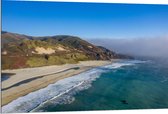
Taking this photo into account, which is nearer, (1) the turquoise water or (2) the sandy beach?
(2) the sandy beach

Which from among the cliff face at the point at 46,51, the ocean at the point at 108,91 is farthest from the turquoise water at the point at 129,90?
the cliff face at the point at 46,51

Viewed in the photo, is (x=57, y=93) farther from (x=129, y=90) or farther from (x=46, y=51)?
(x=129, y=90)

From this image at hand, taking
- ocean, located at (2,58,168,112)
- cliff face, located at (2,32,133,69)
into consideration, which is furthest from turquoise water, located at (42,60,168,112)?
cliff face, located at (2,32,133,69)

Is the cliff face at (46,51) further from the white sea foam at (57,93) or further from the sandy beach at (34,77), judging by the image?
the white sea foam at (57,93)

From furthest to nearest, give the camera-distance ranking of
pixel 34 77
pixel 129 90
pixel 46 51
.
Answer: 1. pixel 129 90
2. pixel 46 51
3. pixel 34 77

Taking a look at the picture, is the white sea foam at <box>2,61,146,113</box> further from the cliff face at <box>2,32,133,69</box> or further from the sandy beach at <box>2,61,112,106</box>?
the cliff face at <box>2,32,133,69</box>

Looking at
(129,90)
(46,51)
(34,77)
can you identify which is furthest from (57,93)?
(129,90)
